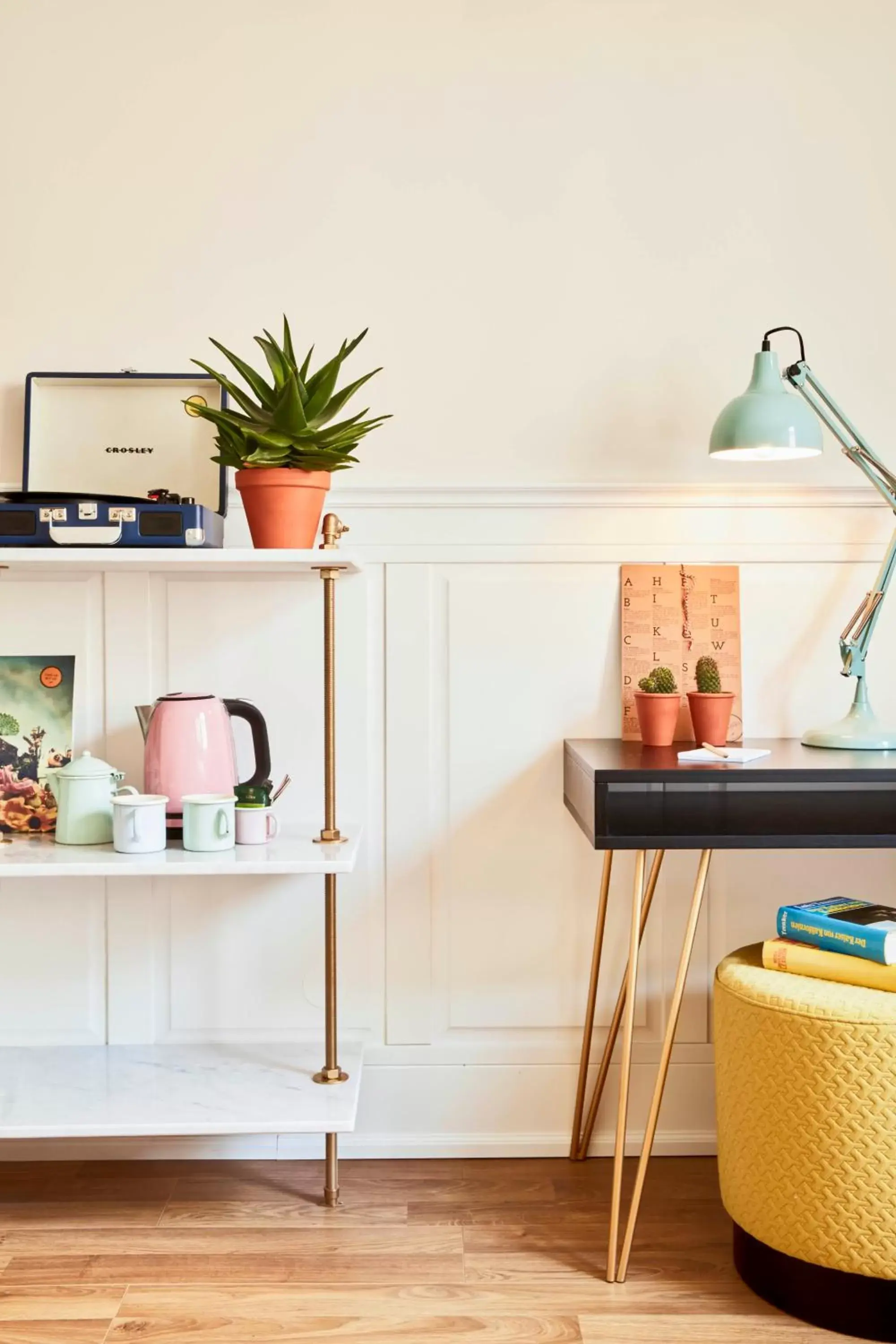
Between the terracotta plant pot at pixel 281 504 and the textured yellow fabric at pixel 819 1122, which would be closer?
the textured yellow fabric at pixel 819 1122

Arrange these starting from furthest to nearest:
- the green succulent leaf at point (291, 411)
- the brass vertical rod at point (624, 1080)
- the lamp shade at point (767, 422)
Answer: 1. the lamp shade at point (767, 422)
2. the green succulent leaf at point (291, 411)
3. the brass vertical rod at point (624, 1080)

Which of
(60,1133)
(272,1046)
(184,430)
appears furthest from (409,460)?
(60,1133)

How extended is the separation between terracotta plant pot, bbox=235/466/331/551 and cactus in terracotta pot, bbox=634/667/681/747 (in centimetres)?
62

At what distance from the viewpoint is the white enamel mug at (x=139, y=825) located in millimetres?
1834

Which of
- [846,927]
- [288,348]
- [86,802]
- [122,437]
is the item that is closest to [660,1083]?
[846,927]

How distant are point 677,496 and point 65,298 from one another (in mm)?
1175

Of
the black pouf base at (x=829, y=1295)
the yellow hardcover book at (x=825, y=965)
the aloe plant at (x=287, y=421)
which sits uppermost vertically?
the aloe plant at (x=287, y=421)

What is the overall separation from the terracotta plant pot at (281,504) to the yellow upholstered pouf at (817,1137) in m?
0.97

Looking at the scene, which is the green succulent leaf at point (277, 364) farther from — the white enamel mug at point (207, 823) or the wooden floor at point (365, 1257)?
the wooden floor at point (365, 1257)

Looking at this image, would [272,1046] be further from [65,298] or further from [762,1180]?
[65,298]

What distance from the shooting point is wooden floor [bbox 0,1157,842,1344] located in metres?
1.59

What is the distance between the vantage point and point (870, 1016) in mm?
1545

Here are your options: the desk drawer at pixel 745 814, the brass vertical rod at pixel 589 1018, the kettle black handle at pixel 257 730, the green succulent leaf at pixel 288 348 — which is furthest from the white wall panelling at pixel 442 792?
the desk drawer at pixel 745 814

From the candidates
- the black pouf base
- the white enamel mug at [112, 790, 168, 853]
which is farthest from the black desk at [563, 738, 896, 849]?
the white enamel mug at [112, 790, 168, 853]
